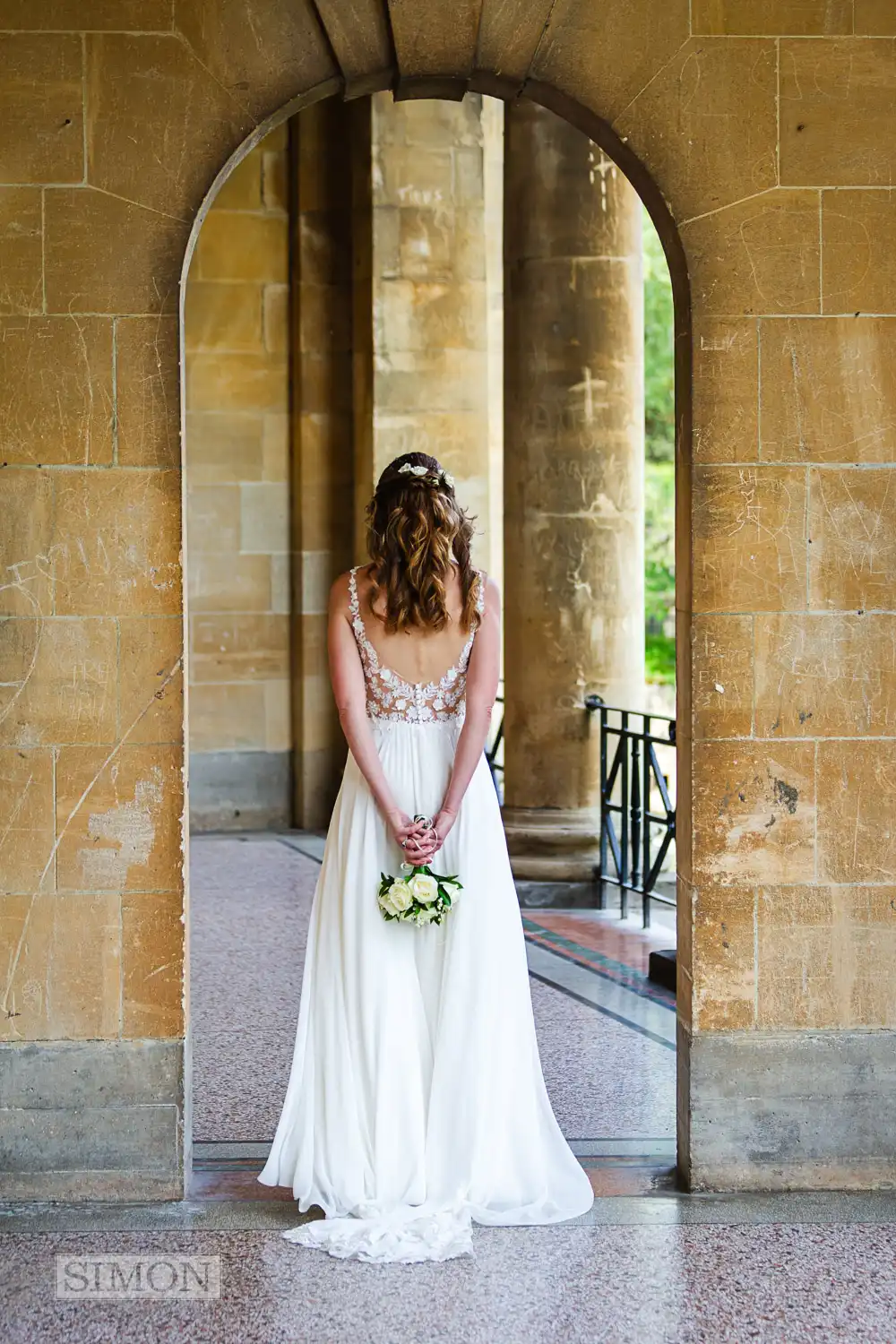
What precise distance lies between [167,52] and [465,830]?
221cm

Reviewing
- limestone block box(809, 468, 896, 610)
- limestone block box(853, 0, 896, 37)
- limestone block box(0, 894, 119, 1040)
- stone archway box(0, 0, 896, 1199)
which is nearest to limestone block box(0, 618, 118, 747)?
stone archway box(0, 0, 896, 1199)

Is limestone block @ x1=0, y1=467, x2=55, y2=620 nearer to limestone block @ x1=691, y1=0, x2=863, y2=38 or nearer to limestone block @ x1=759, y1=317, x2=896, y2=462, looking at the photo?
limestone block @ x1=759, y1=317, x2=896, y2=462

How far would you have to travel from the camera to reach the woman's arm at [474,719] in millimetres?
4152

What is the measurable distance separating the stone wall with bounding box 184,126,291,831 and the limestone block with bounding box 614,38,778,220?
23.3ft

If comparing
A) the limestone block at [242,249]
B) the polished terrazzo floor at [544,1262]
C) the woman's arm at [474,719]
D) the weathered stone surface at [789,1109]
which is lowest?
the polished terrazzo floor at [544,1262]

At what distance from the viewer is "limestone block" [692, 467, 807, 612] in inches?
172

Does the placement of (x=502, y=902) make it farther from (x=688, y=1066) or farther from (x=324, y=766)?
(x=324, y=766)

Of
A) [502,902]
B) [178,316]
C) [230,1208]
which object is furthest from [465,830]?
[178,316]

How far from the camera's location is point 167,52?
417 cm

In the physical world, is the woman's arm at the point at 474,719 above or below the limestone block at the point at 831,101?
below

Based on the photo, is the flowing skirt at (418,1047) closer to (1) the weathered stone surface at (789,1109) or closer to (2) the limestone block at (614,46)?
(1) the weathered stone surface at (789,1109)

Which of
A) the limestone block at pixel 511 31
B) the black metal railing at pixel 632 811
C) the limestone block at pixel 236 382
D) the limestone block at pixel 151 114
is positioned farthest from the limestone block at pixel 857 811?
the limestone block at pixel 236 382

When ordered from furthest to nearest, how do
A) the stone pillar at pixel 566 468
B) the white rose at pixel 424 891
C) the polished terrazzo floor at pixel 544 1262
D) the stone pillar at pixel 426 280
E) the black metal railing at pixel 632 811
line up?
the stone pillar at pixel 426 280 < the stone pillar at pixel 566 468 < the black metal railing at pixel 632 811 < the white rose at pixel 424 891 < the polished terrazzo floor at pixel 544 1262

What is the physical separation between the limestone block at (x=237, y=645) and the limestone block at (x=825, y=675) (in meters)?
7.10
